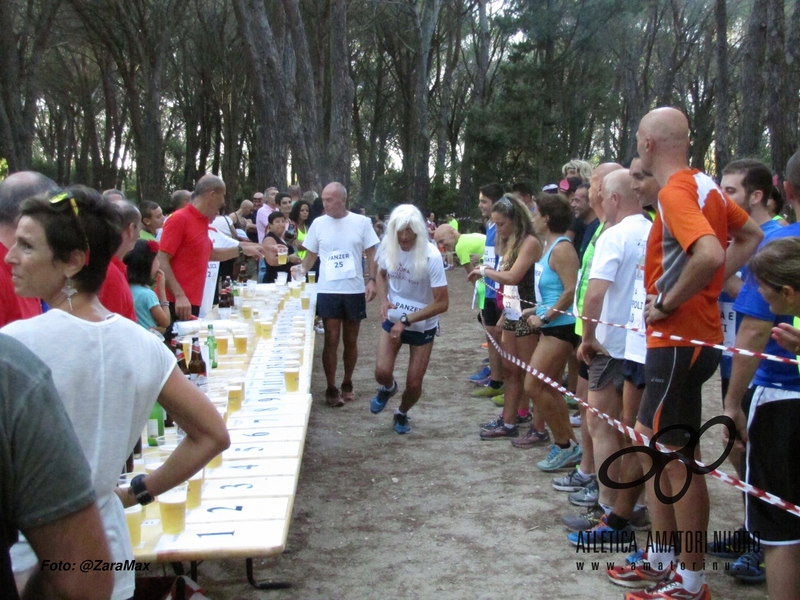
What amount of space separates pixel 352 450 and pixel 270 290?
10.4 feet

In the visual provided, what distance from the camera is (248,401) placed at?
4.37 metres

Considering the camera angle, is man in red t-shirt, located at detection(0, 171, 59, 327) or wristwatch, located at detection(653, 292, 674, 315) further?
wristwatch, located at detection(653, 292, 674, 315)

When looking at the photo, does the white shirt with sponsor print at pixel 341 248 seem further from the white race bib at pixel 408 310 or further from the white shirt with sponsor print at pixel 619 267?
the white shirt with sponsor print at pixel 619 267

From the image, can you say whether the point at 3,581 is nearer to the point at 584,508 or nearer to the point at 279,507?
the point at 279,507

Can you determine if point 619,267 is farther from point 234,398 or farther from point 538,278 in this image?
point 234,398

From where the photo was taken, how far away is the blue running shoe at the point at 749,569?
12.6 feet

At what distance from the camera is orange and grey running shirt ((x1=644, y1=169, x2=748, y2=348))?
3.14m

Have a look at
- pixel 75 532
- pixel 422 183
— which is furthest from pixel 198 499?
pixel 422 183

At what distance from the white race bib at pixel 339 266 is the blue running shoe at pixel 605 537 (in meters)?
3.91

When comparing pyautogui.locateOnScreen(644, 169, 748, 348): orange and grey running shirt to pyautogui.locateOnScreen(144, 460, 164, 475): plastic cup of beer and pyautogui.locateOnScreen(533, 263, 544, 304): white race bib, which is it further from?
pyautogui.locateOnScreen(533, 263, 544, 304): white race bib

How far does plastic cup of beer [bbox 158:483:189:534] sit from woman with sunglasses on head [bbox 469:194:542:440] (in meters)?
3.76

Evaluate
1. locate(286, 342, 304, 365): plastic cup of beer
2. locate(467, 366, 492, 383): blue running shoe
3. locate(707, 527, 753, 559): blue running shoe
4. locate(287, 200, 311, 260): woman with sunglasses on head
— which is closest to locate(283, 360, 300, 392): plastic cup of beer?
locate(286, 342, 304, 365): plastic cup of beer

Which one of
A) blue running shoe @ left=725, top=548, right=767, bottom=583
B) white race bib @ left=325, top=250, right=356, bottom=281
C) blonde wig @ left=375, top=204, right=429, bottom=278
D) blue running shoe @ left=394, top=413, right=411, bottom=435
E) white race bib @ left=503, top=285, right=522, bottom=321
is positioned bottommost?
blue running shoe @ left=394, top=413, right=411, bottom=435
